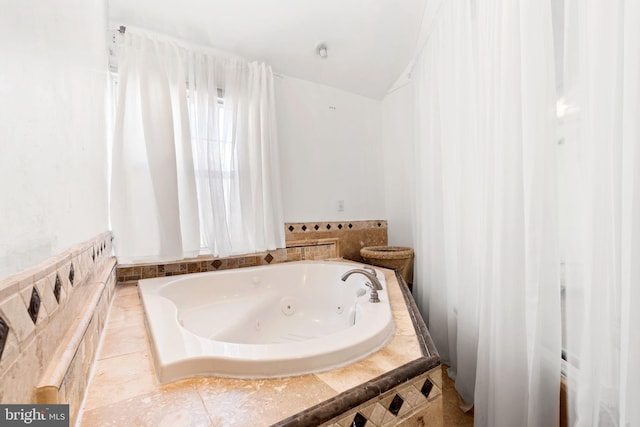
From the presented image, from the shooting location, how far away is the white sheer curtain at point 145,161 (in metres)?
1.50

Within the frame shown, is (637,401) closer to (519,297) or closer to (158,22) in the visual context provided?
(519,297)

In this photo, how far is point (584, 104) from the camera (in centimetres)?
72

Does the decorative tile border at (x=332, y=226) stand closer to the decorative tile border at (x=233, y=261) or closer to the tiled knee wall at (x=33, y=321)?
the decorative tile border at (x=233, y=261)

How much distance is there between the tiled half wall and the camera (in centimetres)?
164

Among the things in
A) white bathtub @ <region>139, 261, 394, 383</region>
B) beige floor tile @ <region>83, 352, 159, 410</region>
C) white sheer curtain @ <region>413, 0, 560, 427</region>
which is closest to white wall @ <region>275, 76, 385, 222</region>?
white bathtub @ <region>139, 261, 394, 383</region>

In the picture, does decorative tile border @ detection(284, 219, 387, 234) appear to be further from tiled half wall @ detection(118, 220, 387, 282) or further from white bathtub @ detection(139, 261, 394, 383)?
white bathtub @ detection(139, 261, 394, 383)

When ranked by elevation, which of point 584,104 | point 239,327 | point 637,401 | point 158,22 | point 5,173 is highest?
point 158,22

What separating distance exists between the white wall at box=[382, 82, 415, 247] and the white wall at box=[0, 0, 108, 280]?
7.23 ft

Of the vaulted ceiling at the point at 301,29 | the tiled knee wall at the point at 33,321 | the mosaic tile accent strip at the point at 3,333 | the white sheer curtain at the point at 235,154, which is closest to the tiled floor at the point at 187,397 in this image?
the tiled knee wall at the point at 33,321

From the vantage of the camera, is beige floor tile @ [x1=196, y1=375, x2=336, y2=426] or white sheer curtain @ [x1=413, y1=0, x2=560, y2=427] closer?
beige floor tile @ [x1=196, y1=375, x2=336, y2=426]

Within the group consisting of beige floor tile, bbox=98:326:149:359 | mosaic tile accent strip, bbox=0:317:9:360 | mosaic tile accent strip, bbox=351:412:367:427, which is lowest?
mosaic tile accent strip, bbox=351:412:367:427

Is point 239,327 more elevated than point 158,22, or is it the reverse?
point 158,22

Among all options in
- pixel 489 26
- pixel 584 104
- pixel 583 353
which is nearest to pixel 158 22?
pixel 489 26

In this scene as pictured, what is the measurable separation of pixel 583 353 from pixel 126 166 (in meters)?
2.08
